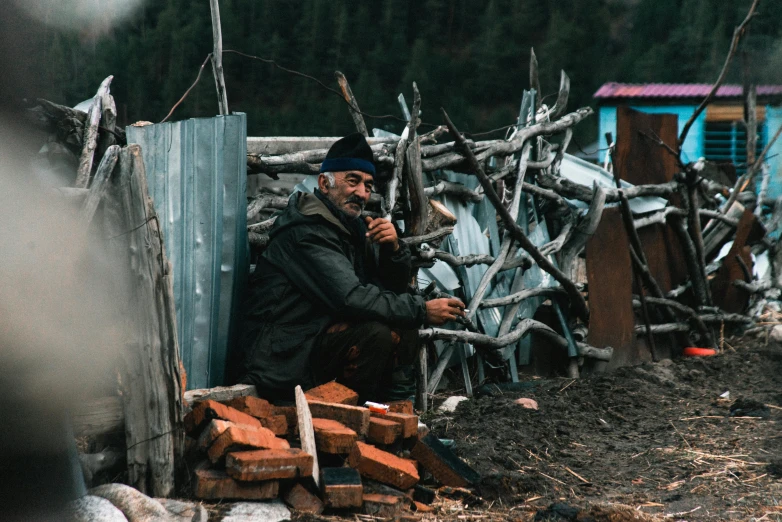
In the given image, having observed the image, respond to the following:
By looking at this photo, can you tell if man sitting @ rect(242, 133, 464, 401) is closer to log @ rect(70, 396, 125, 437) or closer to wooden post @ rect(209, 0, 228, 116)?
wooden post @ rect(209, 0, 228, 116)

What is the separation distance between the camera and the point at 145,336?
2.90m

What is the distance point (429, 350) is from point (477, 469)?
1.58 metres

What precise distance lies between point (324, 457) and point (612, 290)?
12.4ft

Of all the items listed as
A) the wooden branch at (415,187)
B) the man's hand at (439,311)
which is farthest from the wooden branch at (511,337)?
the wooden branch at (415,187)

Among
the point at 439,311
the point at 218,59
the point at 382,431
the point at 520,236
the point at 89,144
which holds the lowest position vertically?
the point at 382,431

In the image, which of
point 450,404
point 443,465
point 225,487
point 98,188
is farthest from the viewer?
point 450,404

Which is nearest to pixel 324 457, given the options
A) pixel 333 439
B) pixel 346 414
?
pixel 333 439

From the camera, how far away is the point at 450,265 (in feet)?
18.0

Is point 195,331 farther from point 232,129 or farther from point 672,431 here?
point 672,431

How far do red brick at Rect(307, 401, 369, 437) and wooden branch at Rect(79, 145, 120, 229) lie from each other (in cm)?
124

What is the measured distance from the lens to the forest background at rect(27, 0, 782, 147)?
15.8 m

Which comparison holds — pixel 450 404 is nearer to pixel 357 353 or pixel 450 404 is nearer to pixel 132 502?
pixel 357 353

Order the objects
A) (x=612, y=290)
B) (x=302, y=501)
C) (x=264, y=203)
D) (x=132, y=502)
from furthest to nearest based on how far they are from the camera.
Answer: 1. (x=612, y=290)
2. (x=264, y=203)
3. (x=302, y=501)
4. (x=132, y=502)

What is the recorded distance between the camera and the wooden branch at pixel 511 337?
5027mm
